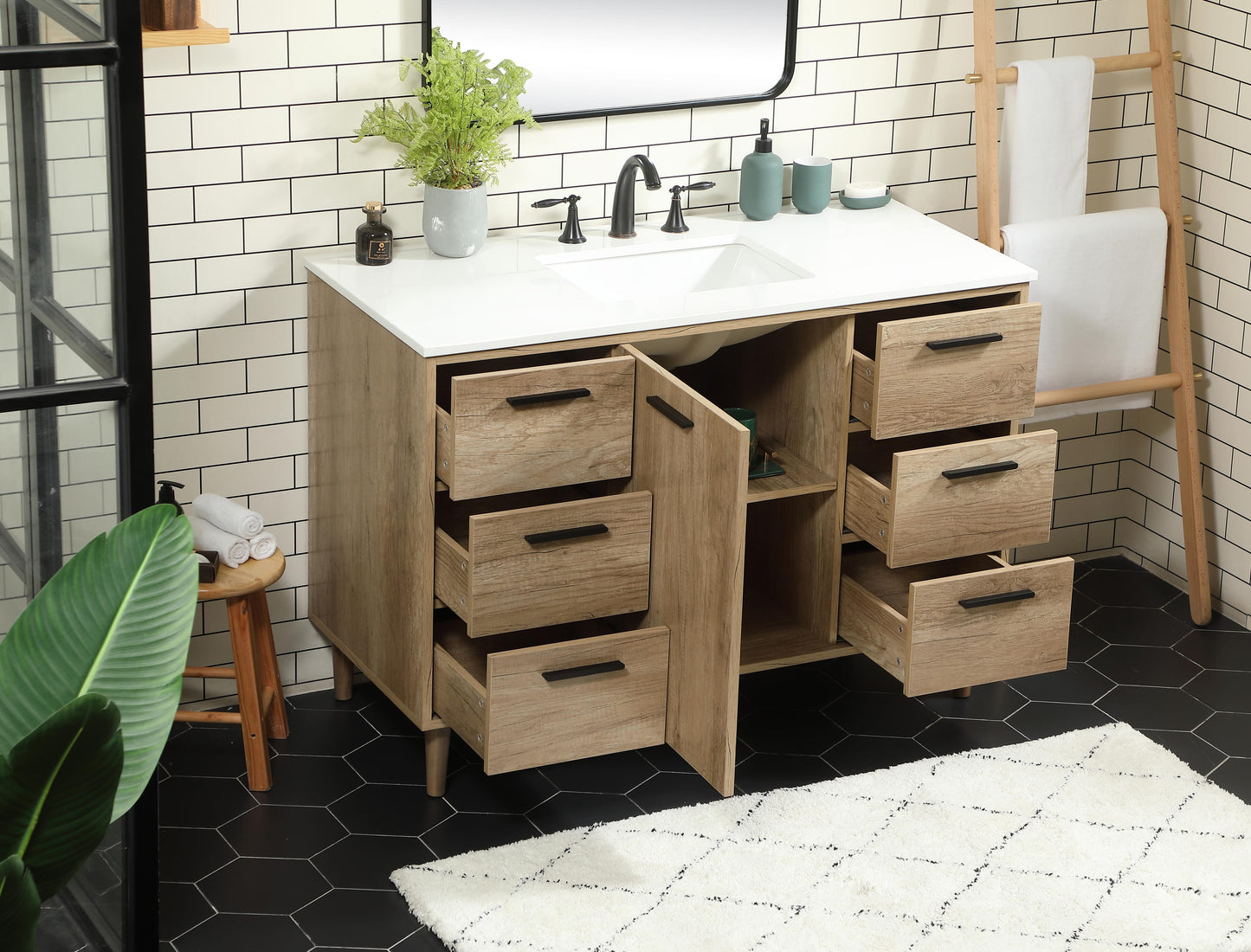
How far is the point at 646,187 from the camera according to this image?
3.33 meters

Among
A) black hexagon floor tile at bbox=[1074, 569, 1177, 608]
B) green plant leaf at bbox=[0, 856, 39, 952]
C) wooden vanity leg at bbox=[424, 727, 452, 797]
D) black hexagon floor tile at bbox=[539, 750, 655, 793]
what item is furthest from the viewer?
black hexagon floor tile at bbox=[1074, 569, 1177, 608]

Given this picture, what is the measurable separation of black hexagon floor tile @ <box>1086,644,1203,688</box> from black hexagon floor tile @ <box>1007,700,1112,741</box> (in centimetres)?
18

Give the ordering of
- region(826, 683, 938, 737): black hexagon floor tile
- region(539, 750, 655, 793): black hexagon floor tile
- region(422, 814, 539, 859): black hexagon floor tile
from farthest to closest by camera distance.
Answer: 1. region(826, 683, 938, 737): black hexagon floor tile
2. region(539, 750, 655, 793): black hexagon floor tile
3. region(422, 814, 539, 859): black hexagon floor tile

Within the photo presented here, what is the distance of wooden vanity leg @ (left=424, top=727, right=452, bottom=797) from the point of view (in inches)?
121

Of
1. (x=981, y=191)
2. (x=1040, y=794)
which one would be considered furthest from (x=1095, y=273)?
(x=1040, y=794)

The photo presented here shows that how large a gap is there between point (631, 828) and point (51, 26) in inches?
68.0

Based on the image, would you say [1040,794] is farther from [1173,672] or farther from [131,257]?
[131,257]

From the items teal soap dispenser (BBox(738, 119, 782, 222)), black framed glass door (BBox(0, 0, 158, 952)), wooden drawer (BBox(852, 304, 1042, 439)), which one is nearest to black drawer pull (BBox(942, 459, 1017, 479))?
wooden drawer (BBox(852, 304, 1042, 439))

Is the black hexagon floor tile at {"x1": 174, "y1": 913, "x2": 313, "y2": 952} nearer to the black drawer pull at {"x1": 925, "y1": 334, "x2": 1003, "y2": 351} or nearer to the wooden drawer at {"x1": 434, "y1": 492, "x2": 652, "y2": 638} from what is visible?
the wooden drawer at {"x1": 434, "y1": 492, "x2": 652, "y2": 638}

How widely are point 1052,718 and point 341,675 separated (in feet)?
4.87

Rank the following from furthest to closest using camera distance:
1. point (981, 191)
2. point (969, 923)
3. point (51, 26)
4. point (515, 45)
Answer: point (981, 191), point (515, 45), point (969, 923), point (51, 26)

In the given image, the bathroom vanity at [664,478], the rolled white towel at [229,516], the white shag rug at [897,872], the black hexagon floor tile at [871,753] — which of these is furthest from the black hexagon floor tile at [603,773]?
the rolled white towel at [229,516]

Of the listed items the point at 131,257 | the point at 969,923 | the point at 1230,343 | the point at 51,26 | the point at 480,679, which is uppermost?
the point at 51,26

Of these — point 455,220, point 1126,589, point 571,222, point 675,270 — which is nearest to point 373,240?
point 455,220
